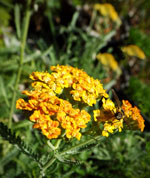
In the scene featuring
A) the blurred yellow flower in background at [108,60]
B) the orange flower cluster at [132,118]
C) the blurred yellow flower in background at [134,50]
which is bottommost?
the orange flower cluster at [132,118]

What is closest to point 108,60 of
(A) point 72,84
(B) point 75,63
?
(B) point 75,63

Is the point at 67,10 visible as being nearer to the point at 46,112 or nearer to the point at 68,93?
the point at 68,93

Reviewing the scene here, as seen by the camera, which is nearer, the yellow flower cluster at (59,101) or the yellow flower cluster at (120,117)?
the yellow flower cluster at (59,101)

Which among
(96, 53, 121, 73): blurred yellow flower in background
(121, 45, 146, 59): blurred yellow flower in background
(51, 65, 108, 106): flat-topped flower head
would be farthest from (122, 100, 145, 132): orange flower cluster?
(96, 53, 121, 73): blurred yellow flower in background

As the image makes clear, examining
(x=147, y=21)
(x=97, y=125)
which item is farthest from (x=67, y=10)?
(x=97, y=125)

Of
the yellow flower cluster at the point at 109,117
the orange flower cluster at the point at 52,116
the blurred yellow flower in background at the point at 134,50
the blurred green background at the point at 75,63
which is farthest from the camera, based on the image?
the blurred yellow flower in background at the point at 134,50

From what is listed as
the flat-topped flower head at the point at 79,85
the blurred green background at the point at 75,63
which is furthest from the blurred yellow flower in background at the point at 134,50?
the flat-topped flower head at the point at 79,85

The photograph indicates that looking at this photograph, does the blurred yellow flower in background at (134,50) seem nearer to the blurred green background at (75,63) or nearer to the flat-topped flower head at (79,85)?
the blurred green background at (75,63)

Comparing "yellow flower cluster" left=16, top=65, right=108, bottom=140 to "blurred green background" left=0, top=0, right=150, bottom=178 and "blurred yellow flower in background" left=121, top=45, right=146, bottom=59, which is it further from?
"blurred yellow flower in background" left=121, top=45, right=146, bottom=59
